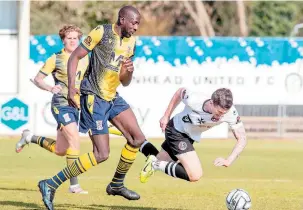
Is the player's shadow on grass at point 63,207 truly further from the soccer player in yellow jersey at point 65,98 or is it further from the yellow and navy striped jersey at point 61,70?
the yellow and navy striped jersey at point 61,70

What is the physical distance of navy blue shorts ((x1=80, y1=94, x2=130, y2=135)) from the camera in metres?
11.7

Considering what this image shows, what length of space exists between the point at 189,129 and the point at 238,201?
3.98 ft

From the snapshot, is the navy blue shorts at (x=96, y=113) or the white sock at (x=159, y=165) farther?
the white sock at (x=159, y=165)

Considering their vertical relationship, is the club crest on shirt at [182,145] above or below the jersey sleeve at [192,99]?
below

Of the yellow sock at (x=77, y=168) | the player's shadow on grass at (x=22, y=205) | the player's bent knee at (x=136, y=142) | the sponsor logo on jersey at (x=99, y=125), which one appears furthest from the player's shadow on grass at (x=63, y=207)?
the sponsor logo on jersey at (x=99, y=125)

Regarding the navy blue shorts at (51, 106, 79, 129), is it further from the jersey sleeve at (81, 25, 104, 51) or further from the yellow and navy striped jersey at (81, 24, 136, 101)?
the jersey sleeve at (81, 25, 104, 51)

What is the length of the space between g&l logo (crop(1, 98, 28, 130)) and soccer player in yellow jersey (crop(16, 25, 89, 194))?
429 inches

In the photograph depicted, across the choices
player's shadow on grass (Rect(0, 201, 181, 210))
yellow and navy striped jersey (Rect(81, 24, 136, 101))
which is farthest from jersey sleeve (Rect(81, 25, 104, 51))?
player's shadow on grass (Rect(0, 201, 181, 210))

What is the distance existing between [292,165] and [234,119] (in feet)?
28.4

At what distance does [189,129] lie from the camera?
40.1ft

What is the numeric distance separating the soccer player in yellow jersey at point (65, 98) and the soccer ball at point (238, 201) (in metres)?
2.62

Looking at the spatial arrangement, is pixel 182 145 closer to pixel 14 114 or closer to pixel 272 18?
pixel 14 114

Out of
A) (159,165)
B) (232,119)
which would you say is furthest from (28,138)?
(232,119)

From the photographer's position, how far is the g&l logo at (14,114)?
2489cm
